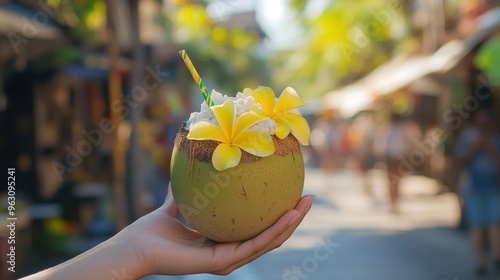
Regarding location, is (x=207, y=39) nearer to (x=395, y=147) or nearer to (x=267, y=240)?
(x=395, y=147)

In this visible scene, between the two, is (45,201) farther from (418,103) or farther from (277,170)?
(418,103)

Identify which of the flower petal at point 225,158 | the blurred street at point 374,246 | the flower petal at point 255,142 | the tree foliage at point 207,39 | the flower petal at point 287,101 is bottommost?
the blurred street at point 374,246

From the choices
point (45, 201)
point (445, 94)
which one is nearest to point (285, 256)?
point (45, 201)

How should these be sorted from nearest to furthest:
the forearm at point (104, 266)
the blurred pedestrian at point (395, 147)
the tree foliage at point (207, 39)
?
A: the forearm at point (104, 266) < the blurred pedestrian at point (395, 147) < the tree foliage at point (207, 39)

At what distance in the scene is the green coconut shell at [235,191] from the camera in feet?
6.95

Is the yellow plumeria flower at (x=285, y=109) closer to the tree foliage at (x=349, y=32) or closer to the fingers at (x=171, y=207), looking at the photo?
the fingers at (x=171, y=207)

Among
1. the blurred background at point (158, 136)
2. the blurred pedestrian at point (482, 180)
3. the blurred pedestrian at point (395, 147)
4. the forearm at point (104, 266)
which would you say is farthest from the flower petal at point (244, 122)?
the blurred pedestrian at point (395, 147)

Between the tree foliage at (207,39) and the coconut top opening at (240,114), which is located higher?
the tree foliage at (207,39)

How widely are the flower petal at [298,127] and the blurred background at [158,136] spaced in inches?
180

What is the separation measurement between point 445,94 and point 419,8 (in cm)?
400

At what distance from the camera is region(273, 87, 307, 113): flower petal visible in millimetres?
2234

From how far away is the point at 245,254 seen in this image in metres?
2.07

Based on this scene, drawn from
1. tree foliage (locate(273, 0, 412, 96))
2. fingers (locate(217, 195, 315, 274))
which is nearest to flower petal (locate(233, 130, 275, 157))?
fingers (locate(217, 195, 315, 274))

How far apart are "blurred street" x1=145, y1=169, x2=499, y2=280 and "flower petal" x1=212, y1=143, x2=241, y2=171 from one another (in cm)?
526
